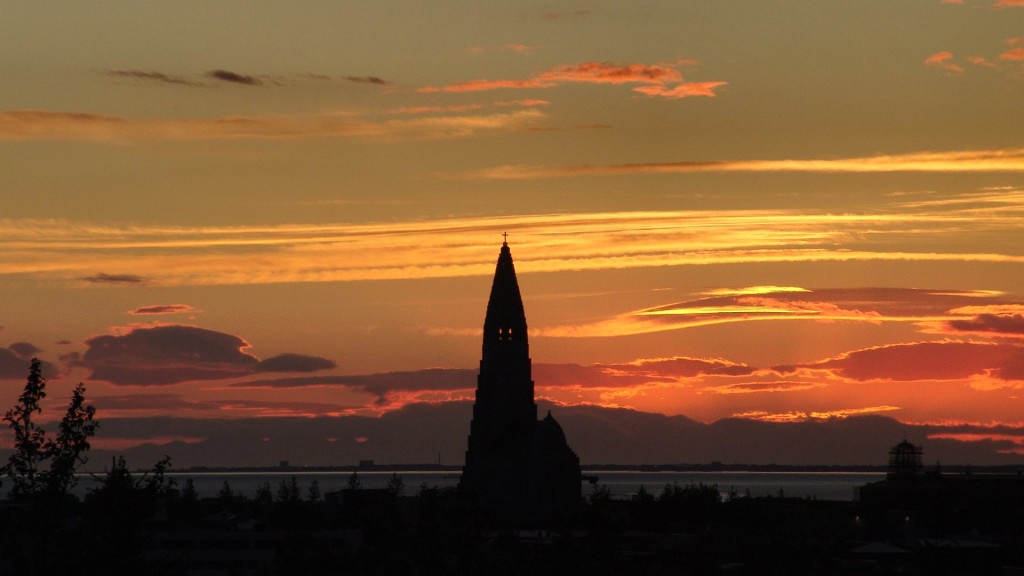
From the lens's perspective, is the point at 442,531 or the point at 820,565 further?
the point at 820,565

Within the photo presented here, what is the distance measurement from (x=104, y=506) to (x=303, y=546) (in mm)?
62002

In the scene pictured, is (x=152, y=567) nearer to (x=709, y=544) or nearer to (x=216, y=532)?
(x=709, y=544)

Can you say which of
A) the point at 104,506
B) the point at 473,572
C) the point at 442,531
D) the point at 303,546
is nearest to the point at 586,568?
the point at 473,572

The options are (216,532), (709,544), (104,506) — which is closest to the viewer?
(104,506)

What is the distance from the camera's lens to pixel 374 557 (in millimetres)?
89250

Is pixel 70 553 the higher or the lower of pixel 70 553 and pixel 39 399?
the lower

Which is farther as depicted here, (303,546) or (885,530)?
(885,530)

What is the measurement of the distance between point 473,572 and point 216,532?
283ft

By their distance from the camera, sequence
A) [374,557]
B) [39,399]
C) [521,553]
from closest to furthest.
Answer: [39,399] → [374,557] → [521,553]

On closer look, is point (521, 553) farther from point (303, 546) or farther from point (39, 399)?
point (39, 399)

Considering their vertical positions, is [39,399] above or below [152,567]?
above

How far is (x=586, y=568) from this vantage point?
8700 cm

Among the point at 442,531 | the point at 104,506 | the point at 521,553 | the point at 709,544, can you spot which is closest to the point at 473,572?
the point at 442,531

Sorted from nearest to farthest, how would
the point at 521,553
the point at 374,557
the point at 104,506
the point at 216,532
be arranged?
the point at 104,506
the point at 374,557
the point at 521,553
the point at 216,532
